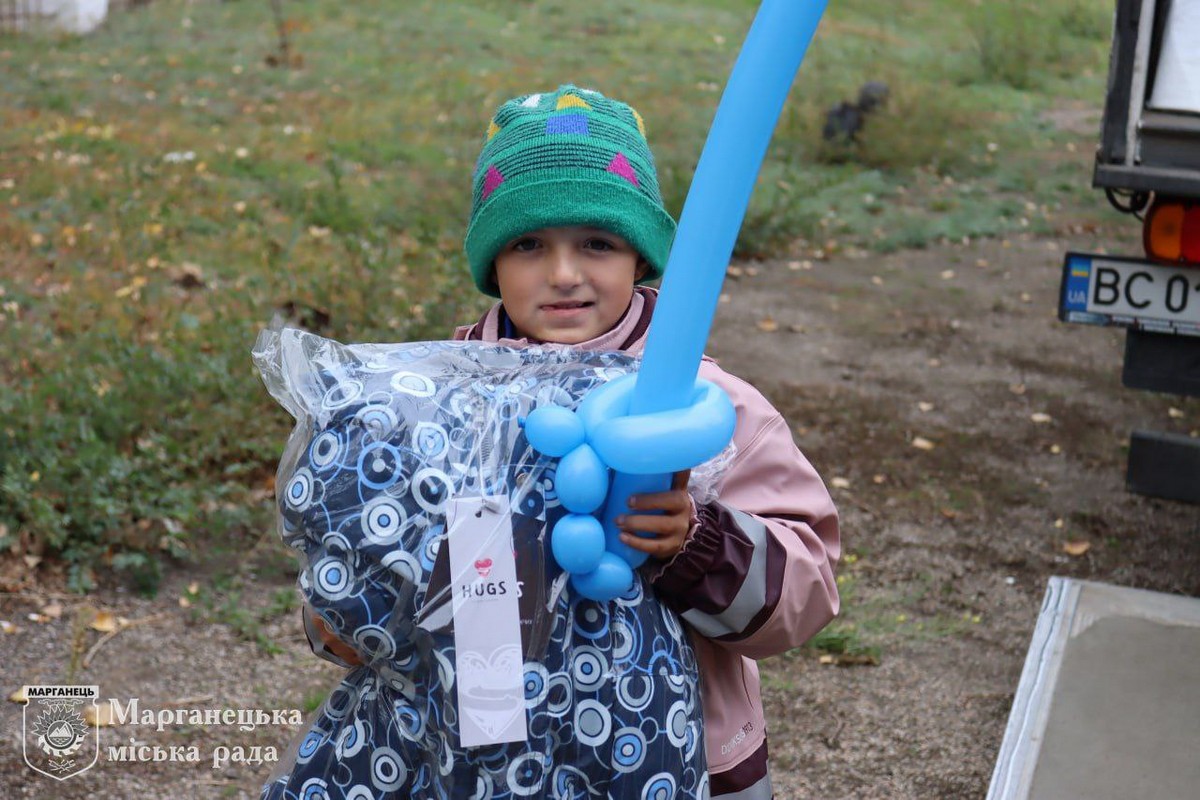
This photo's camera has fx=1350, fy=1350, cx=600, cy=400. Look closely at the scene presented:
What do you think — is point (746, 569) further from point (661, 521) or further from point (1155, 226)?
point (1155, 226)

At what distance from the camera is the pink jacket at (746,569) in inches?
58.7

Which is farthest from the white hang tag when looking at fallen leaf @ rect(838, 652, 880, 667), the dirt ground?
fallen leaf @ rect(838, 652, 880, 667)

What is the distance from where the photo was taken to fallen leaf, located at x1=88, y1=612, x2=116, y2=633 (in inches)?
142

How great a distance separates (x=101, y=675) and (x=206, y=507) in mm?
738

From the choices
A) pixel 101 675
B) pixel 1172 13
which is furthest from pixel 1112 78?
pixel 101 675

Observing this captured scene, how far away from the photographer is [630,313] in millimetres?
1733

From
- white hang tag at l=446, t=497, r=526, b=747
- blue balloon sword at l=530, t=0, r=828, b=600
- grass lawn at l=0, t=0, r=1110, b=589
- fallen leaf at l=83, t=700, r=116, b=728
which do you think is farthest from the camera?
grass lawn at l=0, t=0, r=1110, b=589

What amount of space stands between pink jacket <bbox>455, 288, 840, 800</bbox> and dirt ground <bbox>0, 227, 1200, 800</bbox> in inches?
60.5

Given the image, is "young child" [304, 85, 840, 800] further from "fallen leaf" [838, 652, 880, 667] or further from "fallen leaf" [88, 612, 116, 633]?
"fallen leaf" [88, 612, 116, 633]

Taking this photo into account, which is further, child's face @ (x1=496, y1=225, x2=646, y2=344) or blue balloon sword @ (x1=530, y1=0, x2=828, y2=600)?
child's face @ (x1=496, y1=225, x2=646, y2=344)

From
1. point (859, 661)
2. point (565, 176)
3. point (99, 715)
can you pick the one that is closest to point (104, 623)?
point (99, 715)

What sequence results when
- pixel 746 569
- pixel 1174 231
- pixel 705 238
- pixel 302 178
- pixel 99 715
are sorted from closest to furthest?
pixel 705 238 → pixel 746 569 → pixel 99 715 → pixel 1174 231 → pixel 302 178

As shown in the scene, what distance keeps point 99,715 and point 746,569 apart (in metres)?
2.31

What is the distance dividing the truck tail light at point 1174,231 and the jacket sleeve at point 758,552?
7.47 feet
